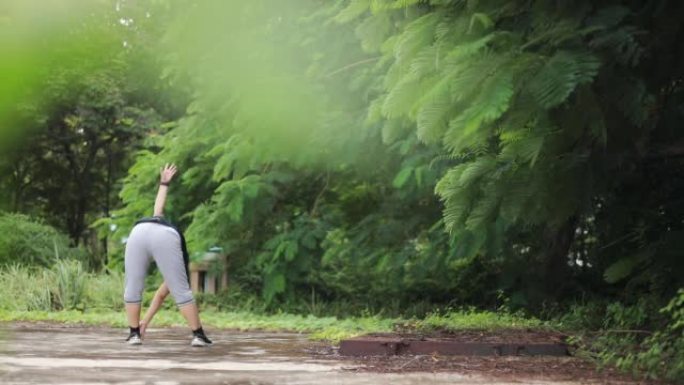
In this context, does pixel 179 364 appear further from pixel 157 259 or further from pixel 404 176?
pixel 404 176

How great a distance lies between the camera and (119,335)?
31.5 ft

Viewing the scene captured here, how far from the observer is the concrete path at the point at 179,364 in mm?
5387

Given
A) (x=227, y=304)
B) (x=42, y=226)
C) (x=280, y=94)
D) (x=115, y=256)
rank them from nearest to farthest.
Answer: (x=280, y=94), (x=227, y=304), (x=115, y=256), (x=42, y=226)

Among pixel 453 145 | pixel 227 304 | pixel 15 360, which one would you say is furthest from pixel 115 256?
pixel 453 145

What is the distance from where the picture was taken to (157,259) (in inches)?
320

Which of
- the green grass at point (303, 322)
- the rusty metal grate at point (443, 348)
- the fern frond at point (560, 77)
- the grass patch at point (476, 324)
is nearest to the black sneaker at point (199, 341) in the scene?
the green grass at point (303, 322)

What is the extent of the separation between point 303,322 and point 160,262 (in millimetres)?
3366

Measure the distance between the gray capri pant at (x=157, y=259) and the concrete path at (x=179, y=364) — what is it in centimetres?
52

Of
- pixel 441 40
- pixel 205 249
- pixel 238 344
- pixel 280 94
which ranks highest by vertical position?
pixel 280 94

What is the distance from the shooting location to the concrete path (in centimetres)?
539

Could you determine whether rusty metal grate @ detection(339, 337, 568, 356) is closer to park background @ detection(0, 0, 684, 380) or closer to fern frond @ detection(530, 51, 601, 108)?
park background @ detection(0, 0, 684, 380)

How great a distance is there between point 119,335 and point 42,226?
10.4 metres

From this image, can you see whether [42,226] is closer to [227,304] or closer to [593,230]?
[227,304]

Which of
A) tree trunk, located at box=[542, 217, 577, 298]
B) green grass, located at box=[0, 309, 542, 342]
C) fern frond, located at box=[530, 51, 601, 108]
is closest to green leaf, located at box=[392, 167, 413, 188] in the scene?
green grass, located at box=[0, 309, 542, 342]
